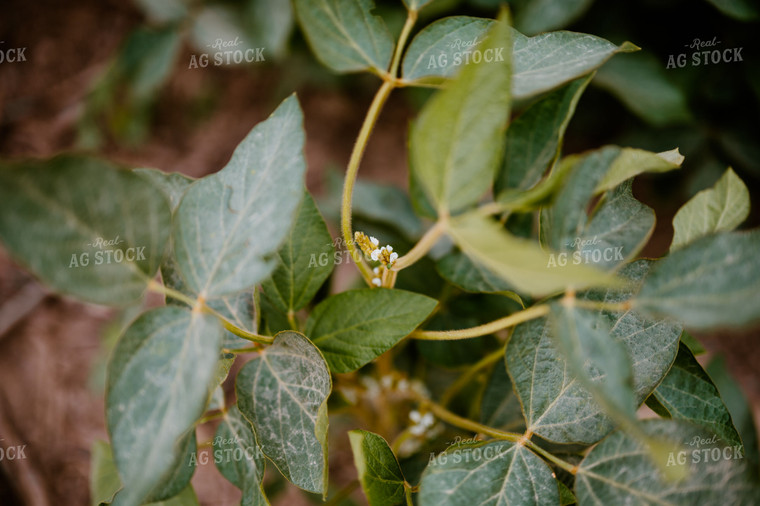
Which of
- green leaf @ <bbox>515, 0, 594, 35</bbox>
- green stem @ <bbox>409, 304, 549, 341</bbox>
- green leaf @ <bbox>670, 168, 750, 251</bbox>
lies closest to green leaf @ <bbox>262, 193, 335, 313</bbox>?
green stem @ <bbox>409, 304, 549, 341</bbox>

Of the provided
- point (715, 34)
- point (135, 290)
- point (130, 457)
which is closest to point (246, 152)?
point (135, 290)

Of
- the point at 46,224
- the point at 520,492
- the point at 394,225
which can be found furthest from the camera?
the point at 394,225

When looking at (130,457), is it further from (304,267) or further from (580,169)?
(580,169)

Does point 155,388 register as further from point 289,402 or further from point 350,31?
point 350,31

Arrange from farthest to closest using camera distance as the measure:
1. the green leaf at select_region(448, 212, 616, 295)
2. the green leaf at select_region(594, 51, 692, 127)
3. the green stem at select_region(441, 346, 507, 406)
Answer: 1. the green leaf at select_region(594, 51, 692, 127)
2. the green stem at select_region(441, 346, 507, 406)
3. the green leaf at select_region(448, 212, 616, 295)

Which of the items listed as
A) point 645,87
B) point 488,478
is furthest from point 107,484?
point 645,87

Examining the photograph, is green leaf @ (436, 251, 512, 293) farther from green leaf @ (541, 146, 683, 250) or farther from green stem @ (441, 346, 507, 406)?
green leaf @ (541, 146, 683, 250)
